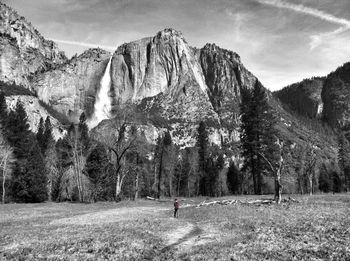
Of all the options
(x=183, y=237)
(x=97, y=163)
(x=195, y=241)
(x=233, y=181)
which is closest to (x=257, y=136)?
(x=97, y=163)

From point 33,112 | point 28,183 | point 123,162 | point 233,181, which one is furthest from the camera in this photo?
point 33,112

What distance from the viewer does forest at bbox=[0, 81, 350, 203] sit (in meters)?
46.5

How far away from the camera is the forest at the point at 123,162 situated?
46.5 m

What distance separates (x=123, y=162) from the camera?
49.8m

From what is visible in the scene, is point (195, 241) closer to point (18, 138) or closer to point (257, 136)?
point (257, 136)

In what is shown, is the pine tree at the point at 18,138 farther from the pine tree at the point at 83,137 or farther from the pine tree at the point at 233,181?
the pine tree at the point at 233,181

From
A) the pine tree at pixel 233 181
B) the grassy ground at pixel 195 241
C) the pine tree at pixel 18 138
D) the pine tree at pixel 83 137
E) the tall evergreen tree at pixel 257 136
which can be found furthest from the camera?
the pine tree at pixel 233 181

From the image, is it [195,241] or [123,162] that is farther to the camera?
[123,162]

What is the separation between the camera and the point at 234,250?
42.4 ft

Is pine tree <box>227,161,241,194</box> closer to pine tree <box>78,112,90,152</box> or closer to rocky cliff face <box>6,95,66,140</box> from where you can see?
pine tree <box>78,112,90,152</box>

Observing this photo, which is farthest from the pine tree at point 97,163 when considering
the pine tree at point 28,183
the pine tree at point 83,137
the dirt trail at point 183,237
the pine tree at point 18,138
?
the dirt trail at point 183,237

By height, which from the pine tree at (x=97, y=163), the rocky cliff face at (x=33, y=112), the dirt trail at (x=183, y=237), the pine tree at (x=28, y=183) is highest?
the rocky cliff face at (x=33, y=112)

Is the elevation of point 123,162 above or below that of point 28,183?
above

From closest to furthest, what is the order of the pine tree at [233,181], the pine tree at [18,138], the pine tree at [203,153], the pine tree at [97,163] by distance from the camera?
the pine tree at [97,163] → the pine tree at [18,138] → the pine tree at [203,153] → the pine tree at [233,181]
